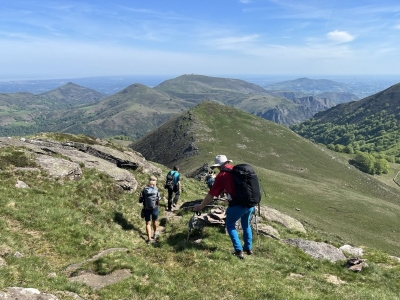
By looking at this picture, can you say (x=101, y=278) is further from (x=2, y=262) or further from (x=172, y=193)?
(x=172, y=193)

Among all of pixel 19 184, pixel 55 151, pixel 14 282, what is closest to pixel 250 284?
pixel 14 282

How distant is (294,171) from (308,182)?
23.2 meters

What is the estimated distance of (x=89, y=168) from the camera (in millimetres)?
27094

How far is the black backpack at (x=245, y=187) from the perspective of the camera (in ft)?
43.0

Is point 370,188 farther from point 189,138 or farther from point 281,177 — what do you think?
point 189,138

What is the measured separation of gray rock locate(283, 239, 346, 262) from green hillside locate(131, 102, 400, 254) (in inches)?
1583

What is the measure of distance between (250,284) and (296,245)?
9.17 meters

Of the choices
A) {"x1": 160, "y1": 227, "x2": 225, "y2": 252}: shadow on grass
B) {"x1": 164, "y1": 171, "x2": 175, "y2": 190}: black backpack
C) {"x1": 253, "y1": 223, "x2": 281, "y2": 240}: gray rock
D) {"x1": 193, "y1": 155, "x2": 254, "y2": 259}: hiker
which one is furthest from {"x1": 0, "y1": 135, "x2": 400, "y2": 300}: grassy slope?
{"x1": 164, "y1": 171, "x2": 175, "y2": 190}: black backpack

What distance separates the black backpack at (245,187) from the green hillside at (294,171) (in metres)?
49.5

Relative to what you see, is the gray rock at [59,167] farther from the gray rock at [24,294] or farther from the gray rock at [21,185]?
the gray rock at [24,294]

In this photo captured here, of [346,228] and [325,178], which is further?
[325,178]

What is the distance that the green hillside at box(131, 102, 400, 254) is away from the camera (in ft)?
228

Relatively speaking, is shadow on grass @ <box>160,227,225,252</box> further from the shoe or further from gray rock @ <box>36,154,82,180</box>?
gray rock @ <box>36,154,82,180</box>

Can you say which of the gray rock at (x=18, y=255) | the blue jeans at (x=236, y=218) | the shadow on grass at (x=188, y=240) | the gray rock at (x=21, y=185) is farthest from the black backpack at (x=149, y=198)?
the gray rock at (x=21, y=185)
